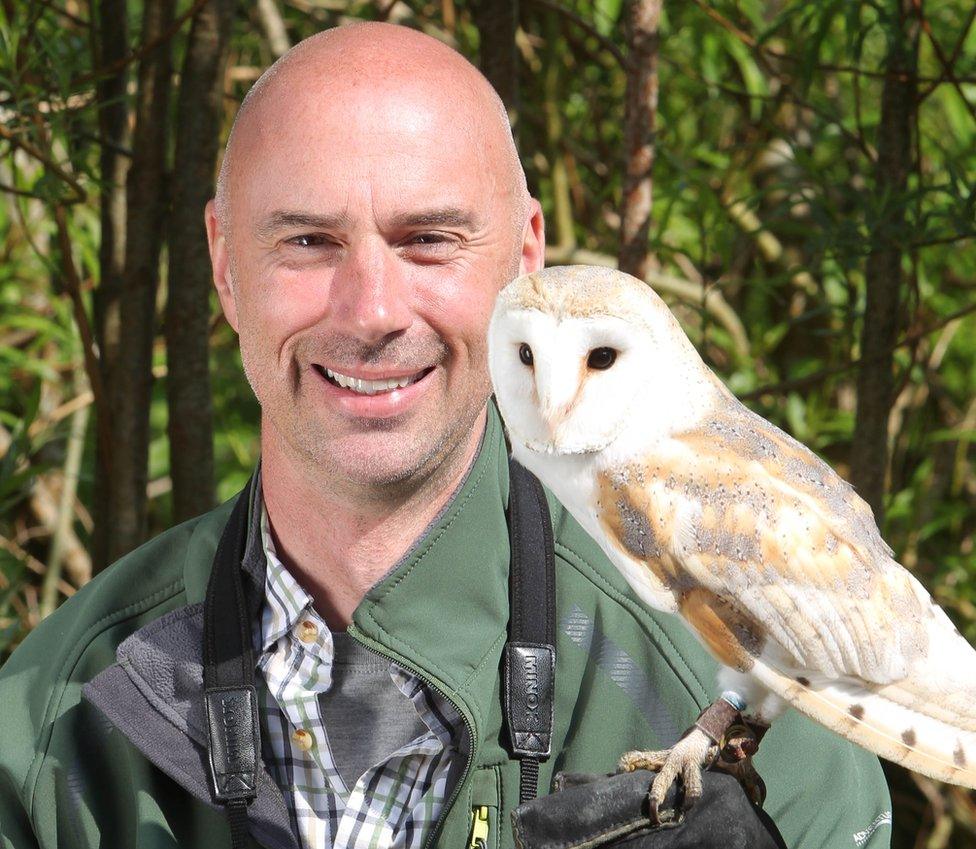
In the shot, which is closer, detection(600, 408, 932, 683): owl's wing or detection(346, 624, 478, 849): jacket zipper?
detection(600, 408, 932, 683): owl's wing

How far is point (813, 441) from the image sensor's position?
2.60m

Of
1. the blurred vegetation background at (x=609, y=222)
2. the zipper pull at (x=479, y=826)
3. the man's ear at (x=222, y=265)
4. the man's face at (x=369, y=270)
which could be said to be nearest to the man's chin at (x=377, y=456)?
the man's face at (x=369, y=270)

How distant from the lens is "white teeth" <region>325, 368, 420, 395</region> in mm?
1231

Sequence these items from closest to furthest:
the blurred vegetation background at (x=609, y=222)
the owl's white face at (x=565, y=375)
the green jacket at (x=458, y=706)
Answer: the owl's white face at (x=565, y=375) → the green jacket at (x=458, y=706) → the blurred vegetation background at (x=609, y=222)

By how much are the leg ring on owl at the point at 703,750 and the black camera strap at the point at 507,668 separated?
21cm

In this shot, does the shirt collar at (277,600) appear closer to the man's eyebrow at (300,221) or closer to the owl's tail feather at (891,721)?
the man's eyebrow at (300,221)

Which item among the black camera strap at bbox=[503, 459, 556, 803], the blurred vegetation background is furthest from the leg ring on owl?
the blurred vegetation background

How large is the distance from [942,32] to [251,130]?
1543 millimetres

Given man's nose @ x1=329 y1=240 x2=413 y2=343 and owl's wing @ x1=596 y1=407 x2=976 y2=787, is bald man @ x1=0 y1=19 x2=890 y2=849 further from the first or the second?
owl's wing @ x1=596 y1=407 x2=976 y2=787

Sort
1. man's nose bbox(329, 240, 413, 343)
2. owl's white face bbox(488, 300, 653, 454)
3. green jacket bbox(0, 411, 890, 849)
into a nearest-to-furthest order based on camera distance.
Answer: owl's white face bbox(488, 300, 653, 454)
man's nose bbox(329, 240, 413, 343)
green jacket bbox(0, 411, 890, 849)

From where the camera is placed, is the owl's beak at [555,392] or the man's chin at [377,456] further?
the man's chin at [377,456]

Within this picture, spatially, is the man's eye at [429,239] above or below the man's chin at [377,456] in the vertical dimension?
above

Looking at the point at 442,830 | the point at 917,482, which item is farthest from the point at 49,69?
the point at 917,482

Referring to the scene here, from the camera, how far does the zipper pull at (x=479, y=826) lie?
128 centimetres
